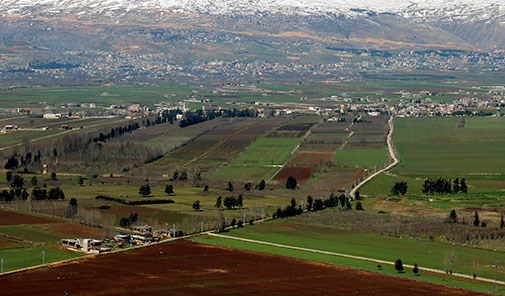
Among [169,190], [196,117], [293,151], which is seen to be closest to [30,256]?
[169,190]

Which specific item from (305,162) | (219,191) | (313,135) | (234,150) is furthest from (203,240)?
(313,135)

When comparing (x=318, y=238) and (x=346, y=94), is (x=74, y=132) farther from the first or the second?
(x=346, y=94)

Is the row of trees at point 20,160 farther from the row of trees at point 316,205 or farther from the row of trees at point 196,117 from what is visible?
the row of trees at point 196,117

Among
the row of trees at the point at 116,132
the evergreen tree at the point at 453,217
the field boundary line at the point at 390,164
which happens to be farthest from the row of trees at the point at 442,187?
the row of trees at the point at 116,132

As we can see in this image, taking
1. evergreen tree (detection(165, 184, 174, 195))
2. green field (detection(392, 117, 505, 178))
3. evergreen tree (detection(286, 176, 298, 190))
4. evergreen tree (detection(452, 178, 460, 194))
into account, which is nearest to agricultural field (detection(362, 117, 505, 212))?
green field (detection(392, 117, 505, 178))

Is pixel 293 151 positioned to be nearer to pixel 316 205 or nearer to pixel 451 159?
pixel 451 159

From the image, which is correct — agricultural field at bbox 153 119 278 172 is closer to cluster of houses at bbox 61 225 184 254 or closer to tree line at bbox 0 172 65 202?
tree line at bbox 0 172 65 202
